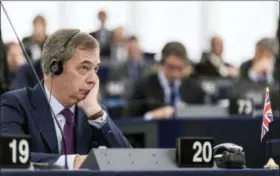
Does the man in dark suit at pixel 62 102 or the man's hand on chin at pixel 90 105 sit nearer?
the man in dark suit at pixel 62 102

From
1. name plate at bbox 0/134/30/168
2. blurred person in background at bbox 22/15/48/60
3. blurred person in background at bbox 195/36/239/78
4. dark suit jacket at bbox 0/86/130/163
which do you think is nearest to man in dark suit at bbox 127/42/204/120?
blurred person in background at bbox 22/15/48/60

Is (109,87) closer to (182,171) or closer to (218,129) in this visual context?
(218,129)

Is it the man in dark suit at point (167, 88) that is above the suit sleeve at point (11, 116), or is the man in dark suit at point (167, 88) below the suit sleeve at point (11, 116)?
below

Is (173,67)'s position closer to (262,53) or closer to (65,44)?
(262,53)

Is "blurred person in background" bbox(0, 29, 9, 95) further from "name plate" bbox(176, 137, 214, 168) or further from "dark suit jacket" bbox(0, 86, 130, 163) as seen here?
"name plate" bbox(176, 137, 214, 168)

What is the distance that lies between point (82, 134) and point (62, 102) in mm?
165

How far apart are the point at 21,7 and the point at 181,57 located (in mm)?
8587

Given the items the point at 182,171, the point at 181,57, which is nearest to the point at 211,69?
the point at 181,57

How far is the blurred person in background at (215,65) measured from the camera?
1427cm

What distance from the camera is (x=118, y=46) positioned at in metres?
17.4

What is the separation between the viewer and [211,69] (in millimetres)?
14336

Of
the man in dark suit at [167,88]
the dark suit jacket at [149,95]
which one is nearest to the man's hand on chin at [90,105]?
the man in dark suit at [167,88]

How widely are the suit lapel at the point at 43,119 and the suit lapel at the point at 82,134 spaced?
126 mm

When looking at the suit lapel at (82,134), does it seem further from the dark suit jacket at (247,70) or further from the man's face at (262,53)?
the man's face at (262,53)
